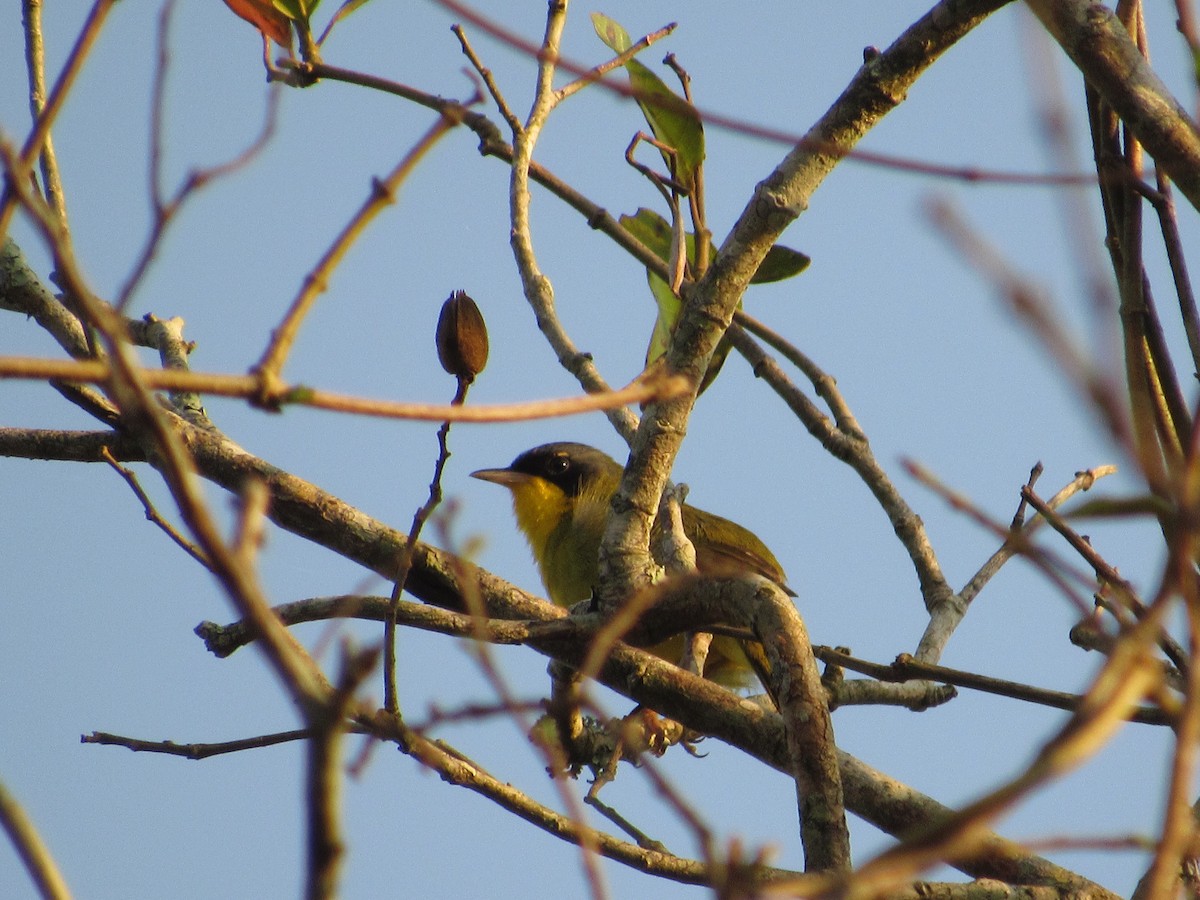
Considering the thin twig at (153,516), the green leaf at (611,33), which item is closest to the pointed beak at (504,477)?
the green leaf at (611,33)

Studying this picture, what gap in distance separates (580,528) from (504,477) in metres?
1.04

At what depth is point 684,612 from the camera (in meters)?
2.98

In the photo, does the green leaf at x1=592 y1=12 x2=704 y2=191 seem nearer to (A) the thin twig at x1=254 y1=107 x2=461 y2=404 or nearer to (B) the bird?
(A) the thin twig at x1=254 y1=107 x2=461 y2=404

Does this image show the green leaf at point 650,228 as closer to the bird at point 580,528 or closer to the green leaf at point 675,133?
the green leaf at point 675,133

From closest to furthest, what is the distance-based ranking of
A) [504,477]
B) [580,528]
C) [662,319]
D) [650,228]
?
[662,319], [650,228], [580,528], [504,477]

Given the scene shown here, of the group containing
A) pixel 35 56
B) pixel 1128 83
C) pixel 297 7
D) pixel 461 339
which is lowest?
pixel 461 339

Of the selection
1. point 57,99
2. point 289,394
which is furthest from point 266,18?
point 289,394

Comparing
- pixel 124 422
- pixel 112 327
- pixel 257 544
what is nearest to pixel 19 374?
pixel 112 327

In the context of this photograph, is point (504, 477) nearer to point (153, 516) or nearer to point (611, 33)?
point (611, 33)

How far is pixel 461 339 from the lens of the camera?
2102 millimetres

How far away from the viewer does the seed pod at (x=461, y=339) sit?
210cm

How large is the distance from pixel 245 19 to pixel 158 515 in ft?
6.89

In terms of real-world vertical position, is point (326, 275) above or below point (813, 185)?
below

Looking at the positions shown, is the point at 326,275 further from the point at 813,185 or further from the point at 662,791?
the point at 813,185
